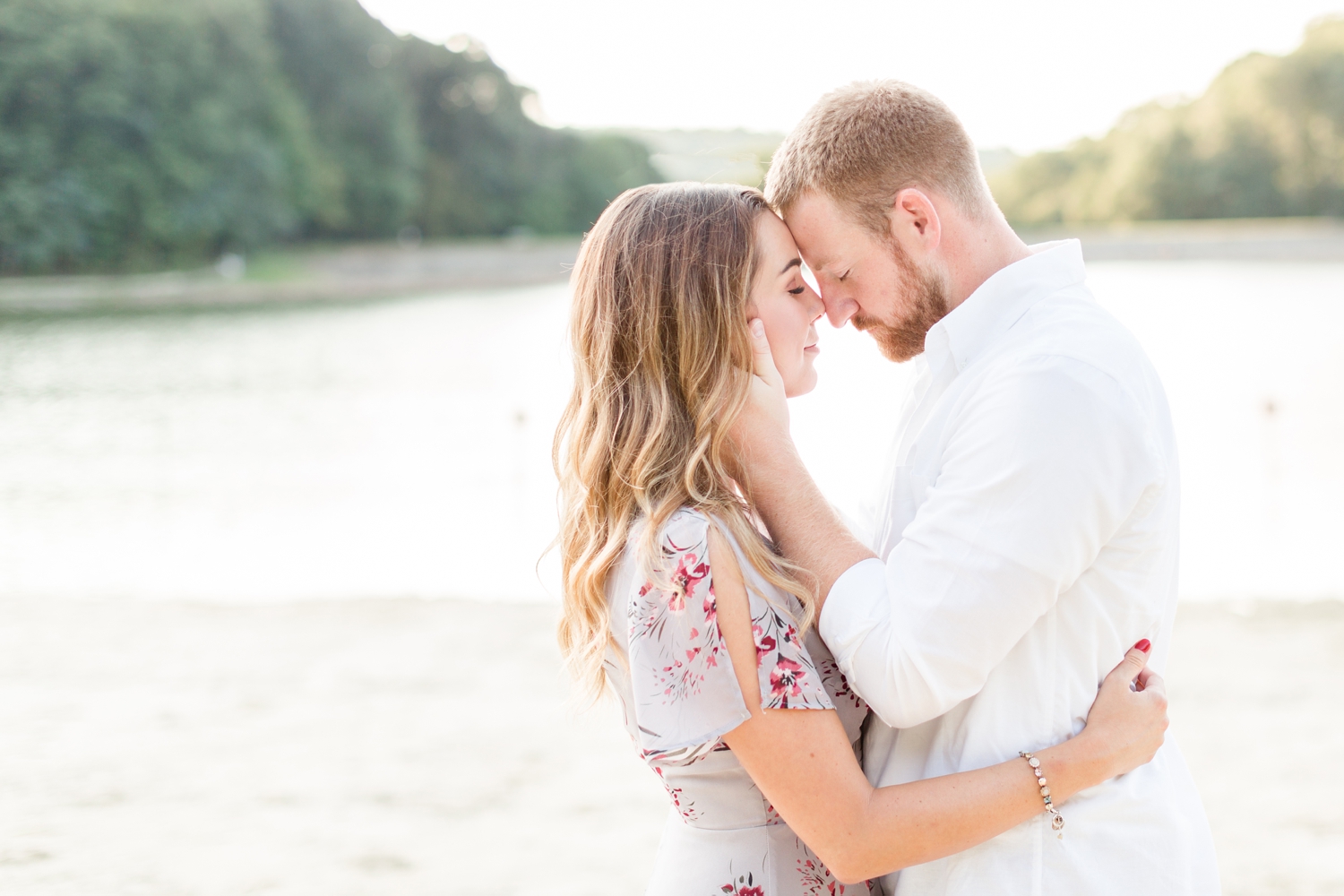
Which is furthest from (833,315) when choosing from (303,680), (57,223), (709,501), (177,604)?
(57,223)

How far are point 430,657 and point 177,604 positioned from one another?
9.37 ft

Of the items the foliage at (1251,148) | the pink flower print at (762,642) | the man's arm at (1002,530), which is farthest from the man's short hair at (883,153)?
the foliage at (1251,148)

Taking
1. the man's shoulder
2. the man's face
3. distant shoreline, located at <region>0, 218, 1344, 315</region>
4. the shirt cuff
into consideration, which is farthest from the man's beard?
distant shoreline, located at <region>0, 218, 1344, 315</region>

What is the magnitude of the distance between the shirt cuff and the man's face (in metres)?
0.55

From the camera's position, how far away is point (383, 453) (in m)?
19.1

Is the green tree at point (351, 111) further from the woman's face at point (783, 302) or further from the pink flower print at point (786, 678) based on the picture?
the pink flower print at point (786, 678)

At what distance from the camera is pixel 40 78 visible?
5053 cm

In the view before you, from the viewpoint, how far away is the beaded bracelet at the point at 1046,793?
63.9 inches

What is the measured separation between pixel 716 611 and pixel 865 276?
742 mm

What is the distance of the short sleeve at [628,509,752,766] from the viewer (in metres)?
1.67

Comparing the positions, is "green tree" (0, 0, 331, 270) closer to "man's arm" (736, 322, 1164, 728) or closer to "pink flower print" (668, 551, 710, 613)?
"pink flower print" (668, 551, 710, 613)

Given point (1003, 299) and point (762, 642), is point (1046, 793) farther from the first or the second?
point (1003, 299)

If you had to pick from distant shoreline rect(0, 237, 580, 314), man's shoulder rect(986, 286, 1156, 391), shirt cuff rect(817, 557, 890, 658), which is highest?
man's shoulder rect(986, 286, 1156, 391)

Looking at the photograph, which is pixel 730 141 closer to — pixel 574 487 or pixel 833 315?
pixel 833 315
